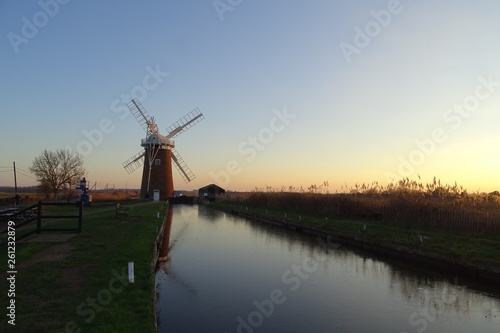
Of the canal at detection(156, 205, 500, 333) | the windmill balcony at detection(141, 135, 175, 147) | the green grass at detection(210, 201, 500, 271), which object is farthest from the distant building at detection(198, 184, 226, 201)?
the canal at detection(156, 205, 500, 333)

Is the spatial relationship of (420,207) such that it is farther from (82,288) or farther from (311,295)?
(82,288)

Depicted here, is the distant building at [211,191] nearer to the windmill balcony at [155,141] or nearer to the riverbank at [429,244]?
the windmill balcony at [155,141]

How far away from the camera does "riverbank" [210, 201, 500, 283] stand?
13.6 meters

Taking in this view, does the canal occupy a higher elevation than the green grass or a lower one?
lower

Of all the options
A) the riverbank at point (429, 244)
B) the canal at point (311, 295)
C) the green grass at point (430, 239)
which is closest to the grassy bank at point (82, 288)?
the canal at point (311, 295)

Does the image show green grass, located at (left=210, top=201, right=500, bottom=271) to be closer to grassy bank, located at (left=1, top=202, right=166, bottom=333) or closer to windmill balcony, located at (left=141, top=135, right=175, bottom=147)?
grassy bank, located at (left=1, top=202, right=166, bottom=333)

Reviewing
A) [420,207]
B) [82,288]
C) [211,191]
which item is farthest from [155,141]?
[82,288]

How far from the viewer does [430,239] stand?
17250 mm

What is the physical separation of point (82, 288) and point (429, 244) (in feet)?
48.6

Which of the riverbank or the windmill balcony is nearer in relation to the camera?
the riverbank

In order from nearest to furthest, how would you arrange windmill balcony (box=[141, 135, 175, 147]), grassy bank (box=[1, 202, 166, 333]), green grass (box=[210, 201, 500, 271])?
grassy bank (box=[1, 202, 166, 333]), green grass (box=[210, 201, 500, 271]), windmill balcony (box=[141, 135, 175, 147])

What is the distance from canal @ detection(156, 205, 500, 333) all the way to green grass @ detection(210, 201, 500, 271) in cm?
120

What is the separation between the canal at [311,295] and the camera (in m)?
9.18

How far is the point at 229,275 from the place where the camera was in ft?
45.1
